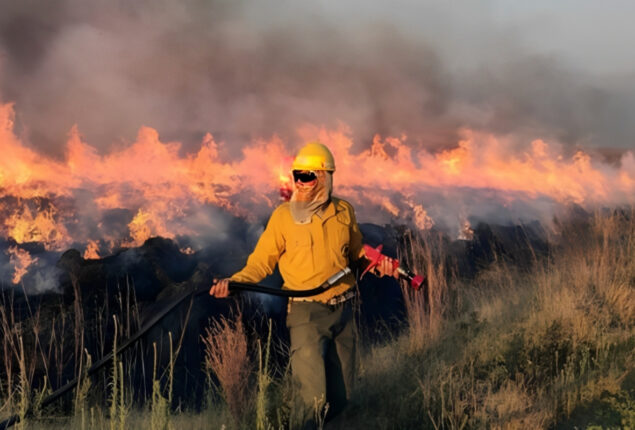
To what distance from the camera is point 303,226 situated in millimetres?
4121

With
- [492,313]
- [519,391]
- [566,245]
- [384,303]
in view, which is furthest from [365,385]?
[384,303]

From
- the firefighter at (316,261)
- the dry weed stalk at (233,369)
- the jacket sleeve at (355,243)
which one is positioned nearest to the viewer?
the firefighter at (316,261)

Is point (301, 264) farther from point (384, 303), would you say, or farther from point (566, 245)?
point (384, 303)

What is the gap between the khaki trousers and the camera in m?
3.86

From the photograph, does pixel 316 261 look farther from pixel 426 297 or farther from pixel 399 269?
pixel 426 297

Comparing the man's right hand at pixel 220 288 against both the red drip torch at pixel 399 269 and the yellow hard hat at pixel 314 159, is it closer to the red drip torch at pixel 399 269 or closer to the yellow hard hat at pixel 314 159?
the yellow hard hat at pixel 314 159

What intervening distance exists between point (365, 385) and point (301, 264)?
6.84ft

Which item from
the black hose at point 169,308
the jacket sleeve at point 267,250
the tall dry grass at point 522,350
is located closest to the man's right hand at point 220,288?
the black hose at point 169,308

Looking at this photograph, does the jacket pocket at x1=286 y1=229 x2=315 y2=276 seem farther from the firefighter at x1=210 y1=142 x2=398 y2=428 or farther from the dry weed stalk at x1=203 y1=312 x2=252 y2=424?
the dry weed stalk at x1=203 y1=312 x2=252 y2=424

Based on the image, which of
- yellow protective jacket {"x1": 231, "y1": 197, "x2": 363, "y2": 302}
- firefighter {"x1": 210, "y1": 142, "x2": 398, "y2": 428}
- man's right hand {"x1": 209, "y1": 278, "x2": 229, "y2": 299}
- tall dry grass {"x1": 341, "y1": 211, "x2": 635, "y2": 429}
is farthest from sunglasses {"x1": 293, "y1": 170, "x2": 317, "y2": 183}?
tall dry grass {"x1": 341, "y1": 211, "x2": 635, "y2": 429}

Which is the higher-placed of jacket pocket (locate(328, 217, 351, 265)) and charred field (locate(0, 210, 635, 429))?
jacket pocket (locate(328, 217, 351, 265))

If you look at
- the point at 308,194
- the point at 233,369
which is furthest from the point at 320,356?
the point at 233,369

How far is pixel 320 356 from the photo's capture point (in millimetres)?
3883

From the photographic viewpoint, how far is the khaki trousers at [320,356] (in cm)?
386
